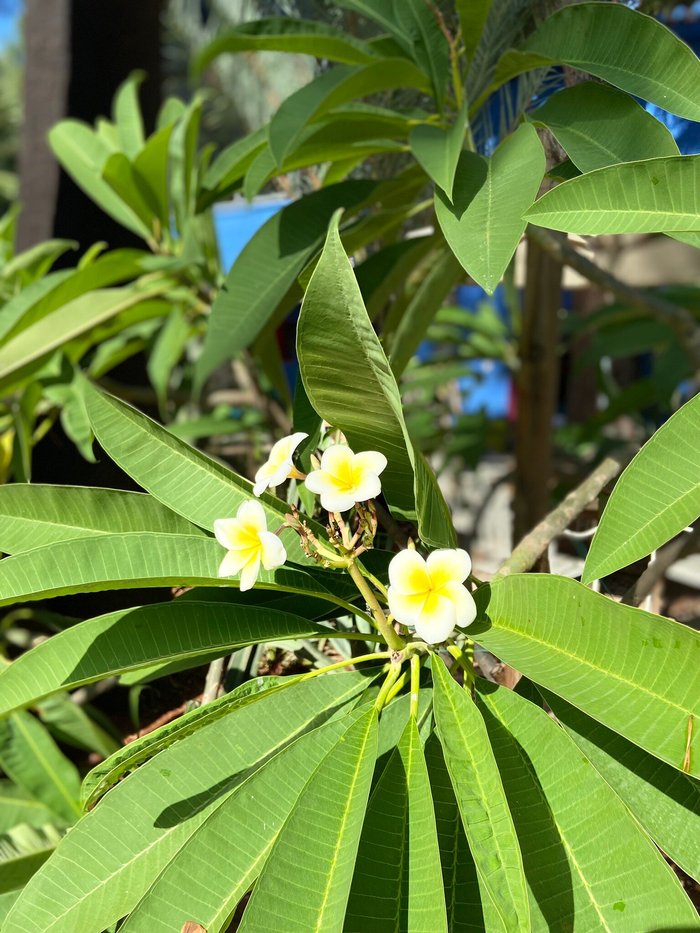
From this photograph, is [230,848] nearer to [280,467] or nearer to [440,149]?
[280,467]

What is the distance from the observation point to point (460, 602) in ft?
1.60

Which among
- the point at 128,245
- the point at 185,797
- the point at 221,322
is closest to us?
the point at 185,797

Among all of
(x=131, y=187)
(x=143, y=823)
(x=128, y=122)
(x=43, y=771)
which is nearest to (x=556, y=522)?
(x=143, y=823)

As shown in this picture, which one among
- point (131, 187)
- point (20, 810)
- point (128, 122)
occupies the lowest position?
point (20, 810)

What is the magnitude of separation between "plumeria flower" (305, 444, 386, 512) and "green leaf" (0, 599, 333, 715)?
0.12 m

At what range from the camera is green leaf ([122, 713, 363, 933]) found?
0.46m

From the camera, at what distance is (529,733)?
0.51m

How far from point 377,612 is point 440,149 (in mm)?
386

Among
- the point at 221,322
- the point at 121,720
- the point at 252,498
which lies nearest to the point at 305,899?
the point at 252,498

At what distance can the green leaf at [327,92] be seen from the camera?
2.17 feet

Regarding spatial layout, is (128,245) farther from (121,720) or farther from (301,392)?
(301,392)

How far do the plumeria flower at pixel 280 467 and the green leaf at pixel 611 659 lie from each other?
0.59 ft

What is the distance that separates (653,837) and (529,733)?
3.8 inches

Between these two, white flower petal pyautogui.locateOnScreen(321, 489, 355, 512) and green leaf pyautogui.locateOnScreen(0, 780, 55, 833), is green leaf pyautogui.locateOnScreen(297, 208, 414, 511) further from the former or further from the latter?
green leaf pyautogui.locateOnScreen(0, 780, 55, 833)
